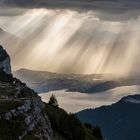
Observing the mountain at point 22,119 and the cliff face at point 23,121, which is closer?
the cliff face at point 23,121

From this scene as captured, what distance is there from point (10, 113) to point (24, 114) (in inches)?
212

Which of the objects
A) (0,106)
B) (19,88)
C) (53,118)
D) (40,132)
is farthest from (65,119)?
(0,106)

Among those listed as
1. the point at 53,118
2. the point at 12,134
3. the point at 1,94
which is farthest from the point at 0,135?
the point at 53,118

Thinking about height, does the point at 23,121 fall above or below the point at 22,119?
below

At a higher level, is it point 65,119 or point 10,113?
point 65,119

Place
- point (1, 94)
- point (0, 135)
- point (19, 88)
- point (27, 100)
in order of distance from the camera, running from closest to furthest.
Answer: point (0, 135)
point (27, 100)
point (1, 94)
point (19, 88)

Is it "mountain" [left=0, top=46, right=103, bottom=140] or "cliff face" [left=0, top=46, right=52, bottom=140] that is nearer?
"cliff face" [left=0, top=46, right=52, bottom=140]

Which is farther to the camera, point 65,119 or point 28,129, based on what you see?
point 65,119

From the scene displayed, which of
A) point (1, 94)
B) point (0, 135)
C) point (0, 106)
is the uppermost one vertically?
point (1, 94)

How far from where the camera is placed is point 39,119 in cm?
12350

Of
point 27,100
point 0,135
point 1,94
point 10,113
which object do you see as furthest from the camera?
point 1,94

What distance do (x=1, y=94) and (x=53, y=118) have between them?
86.9ft

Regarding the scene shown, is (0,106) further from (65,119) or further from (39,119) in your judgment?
(65,119)

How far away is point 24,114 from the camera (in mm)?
113188
